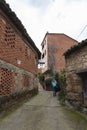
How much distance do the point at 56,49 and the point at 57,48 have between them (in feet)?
0.93

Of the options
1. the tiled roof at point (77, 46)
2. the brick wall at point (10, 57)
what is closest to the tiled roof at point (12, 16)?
the brick wall at point (10, 57)

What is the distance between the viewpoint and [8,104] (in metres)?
9.88

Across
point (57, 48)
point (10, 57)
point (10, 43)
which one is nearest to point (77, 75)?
point (10, 57)

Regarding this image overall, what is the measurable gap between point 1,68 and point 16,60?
9.04ft

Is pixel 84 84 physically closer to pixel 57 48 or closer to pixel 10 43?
pixel 10 43

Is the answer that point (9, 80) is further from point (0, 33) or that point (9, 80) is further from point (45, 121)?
point (45, 121)

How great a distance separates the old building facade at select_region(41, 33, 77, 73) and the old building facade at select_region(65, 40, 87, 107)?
67.3 ft

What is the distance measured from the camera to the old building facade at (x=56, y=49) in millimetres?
31828

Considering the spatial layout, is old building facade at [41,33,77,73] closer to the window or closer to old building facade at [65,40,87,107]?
old building facade at [65,40,87,107]

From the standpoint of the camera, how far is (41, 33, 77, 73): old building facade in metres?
31.8

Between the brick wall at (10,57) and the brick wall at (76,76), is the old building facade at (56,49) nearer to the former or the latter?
the brick wall at (10,57)

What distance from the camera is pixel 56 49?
32844 millimetres

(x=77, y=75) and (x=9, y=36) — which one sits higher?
(x=9, y=36)

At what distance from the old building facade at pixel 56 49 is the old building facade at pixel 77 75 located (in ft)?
67.3
